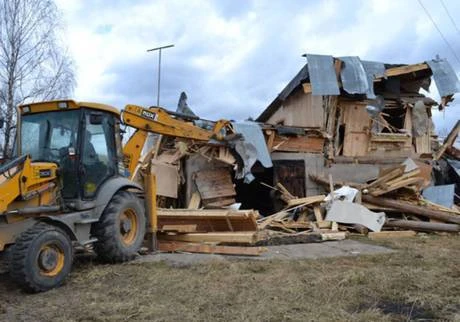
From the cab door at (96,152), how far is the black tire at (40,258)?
3.89 feet

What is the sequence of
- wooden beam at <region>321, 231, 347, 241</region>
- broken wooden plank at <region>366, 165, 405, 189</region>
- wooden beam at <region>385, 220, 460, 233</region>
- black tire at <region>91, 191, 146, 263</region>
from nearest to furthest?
black tire at <region>91, 191, 146, 263</region>
wooden beam at <region>321, 231, 347, 241</region>
wooden beam at <region>385, 220, 460, 233</region>
broken wooden plank at <region>366, 165, 405, 189</region>

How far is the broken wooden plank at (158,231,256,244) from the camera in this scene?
1005 cm

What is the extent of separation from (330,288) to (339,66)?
9.79 metres

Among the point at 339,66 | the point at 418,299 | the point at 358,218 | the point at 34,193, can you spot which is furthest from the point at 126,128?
the point at 339,66

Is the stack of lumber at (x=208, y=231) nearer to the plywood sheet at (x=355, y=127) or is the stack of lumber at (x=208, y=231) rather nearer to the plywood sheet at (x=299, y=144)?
the plywood sheet at (x=299, y=144)

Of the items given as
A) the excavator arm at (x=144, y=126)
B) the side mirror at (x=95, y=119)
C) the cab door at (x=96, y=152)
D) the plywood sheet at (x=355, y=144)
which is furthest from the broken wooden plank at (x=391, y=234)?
the side mirror at (x=95, y=119)

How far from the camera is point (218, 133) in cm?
1273

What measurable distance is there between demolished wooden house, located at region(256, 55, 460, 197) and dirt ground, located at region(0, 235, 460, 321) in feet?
22.2

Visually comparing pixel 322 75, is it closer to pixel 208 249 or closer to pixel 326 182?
pixel 326 182

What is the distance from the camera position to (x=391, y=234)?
12789mm

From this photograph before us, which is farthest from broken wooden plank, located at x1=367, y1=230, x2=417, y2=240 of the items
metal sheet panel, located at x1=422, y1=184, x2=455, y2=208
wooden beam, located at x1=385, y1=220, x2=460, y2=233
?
metal sheet panel, located at x1=422, y1=184, x2=455, y2=208

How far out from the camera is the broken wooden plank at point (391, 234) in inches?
495

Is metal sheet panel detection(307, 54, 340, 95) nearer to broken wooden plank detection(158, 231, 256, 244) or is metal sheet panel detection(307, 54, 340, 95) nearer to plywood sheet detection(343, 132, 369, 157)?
plywood sheet detection(343, 132, 369, 157)

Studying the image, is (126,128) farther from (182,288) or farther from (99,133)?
(182,288)
